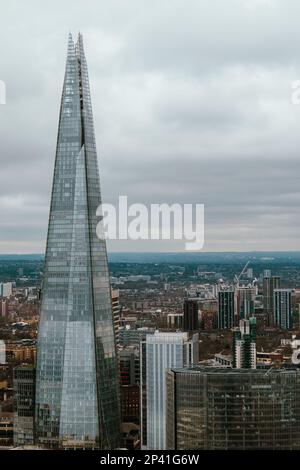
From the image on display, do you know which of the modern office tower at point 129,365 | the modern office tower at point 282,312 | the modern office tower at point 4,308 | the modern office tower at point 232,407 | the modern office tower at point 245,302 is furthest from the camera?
the modern office tower at point 282,312

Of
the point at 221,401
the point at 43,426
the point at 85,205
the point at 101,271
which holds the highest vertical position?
the point at 85,205

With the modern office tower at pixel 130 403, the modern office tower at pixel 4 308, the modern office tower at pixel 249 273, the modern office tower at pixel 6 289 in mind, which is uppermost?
the modern office tower at pixel 249 273

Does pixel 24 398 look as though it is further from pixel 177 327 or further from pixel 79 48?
pixel 79 48

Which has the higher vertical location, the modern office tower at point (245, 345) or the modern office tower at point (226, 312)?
the modern office tower at point (226, 312)

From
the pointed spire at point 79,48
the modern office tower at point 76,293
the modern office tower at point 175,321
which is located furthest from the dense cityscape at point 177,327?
the pointed spire at point 79,48

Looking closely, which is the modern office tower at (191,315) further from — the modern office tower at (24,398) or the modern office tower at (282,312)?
the modern office tower at (24,398)

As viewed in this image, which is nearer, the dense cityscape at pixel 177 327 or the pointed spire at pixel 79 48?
the dense cityscape at pixel 177 327
